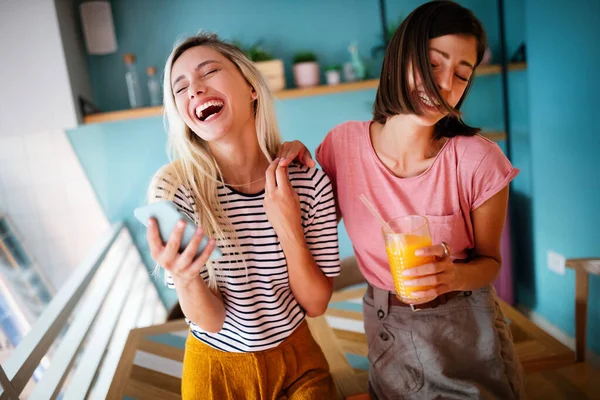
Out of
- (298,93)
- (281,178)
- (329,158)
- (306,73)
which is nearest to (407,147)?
(329,158)

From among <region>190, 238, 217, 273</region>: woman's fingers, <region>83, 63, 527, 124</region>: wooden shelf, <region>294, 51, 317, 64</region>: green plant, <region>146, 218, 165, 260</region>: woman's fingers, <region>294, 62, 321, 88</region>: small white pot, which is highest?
<region>294, 51, 317, 64</region>: green plant

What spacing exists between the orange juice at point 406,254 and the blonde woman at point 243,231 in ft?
0.68

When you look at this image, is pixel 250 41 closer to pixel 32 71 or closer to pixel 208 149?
pixel 32 71

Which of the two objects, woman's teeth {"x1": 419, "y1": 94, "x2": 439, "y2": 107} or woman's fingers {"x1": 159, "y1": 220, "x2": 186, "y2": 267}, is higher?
woman's teeth {"x1": 419, "y1": 94, "x2": 439, "y2": 107}

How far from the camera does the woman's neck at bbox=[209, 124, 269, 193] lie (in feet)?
A: 3.71

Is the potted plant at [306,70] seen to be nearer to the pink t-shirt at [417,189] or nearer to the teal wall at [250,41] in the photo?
the teal wall at [250,41]

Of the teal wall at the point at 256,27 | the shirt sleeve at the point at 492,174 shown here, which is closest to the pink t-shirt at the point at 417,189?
the shirt sleeve at the point at 492,174

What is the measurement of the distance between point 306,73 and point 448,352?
1.86 metres

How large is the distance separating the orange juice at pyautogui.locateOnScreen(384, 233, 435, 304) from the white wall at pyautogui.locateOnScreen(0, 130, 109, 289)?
2.35 meters

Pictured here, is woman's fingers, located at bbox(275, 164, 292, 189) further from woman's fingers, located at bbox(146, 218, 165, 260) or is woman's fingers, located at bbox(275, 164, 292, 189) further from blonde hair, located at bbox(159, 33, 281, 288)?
woman's fingers, located at bbox(146, 218, 165, 260)

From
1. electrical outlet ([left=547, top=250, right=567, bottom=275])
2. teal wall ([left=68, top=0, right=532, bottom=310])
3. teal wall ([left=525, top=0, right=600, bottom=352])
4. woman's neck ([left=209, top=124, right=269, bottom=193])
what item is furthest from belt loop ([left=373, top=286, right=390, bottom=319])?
teal wall ([left=68, top=0, right=532, bottom=310])

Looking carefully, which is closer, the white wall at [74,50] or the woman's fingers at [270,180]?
the woman's fingers at [270,180]

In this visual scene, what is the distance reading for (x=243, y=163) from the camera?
115 centimetres

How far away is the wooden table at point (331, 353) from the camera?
4.59 feet
